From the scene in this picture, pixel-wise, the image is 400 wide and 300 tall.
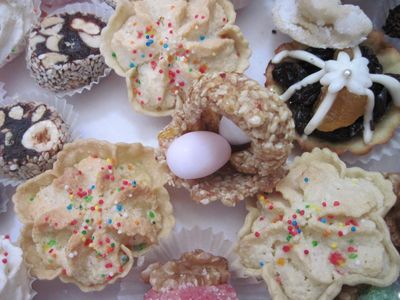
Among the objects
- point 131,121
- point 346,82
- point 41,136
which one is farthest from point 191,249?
point 346,82

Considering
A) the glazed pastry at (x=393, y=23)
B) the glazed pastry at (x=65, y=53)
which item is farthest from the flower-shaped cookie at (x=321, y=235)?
the glazed pastry at (x=65, y=53)

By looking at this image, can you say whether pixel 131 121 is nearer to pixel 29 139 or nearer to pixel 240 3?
pixel 29 139

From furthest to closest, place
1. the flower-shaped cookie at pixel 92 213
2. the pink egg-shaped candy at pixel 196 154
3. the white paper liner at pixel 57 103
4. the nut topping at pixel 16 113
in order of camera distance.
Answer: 1. the white paper liner at pixel 57 103
2. the nut topping at pixel 16 113
3. the flower-shaped cookie at pixel 92 213
4. the pink egg-shaped candy at pixel 196 154

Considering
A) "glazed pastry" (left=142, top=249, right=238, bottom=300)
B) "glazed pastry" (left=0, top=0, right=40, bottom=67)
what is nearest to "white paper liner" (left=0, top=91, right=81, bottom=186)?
"glazed pastry" (left=0, top=0, right=40, bottom=67)

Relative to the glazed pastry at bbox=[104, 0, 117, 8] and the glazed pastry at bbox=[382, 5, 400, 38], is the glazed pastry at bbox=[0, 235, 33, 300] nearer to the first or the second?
the glazed pastry at bbox=[104, 0, 117, 8]

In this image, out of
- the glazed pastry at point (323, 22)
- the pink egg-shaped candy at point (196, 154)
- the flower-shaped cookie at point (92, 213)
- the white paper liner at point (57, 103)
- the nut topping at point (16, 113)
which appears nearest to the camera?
the pink egg-shaped candy at point (196, 154)

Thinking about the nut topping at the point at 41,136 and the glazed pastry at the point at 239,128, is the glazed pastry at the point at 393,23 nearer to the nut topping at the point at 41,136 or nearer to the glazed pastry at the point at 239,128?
the glazed pastry at the point at 239,128
